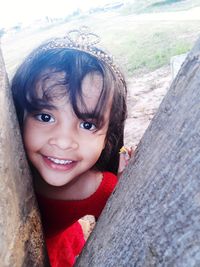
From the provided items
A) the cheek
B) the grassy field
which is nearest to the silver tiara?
the cheek

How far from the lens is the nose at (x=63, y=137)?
1728mm

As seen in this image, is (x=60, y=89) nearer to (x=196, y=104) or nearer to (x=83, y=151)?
(x=83, y=151)

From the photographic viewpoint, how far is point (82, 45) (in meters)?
1.96

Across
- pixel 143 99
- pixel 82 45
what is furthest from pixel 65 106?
pixel 143 99

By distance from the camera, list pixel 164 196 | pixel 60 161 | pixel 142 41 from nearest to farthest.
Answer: pixel 164 196 → pixel 60 161 → pixel 142 41

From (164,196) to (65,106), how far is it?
0.85 meters

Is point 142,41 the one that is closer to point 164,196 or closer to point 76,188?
point 76,188

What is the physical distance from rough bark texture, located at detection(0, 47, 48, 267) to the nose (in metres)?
0.30

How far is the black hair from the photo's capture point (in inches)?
69.2

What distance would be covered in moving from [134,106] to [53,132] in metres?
5.66

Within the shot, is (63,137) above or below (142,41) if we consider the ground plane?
above

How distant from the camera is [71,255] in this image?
274 cm

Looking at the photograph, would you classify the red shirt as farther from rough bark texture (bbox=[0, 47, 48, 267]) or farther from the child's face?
rough bark texture (bbox=[0, 47, 48, 267])

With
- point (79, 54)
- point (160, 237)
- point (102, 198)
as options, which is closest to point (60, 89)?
point (79, 54)
